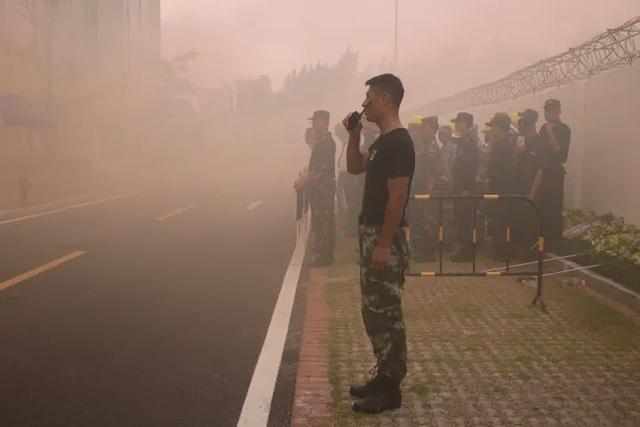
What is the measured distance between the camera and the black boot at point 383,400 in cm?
377

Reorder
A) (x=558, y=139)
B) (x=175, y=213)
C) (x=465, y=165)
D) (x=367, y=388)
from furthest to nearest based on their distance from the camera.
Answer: (x=175, y=213), (x=465, y=165), (x=558, y=139), (x=367, y=388)

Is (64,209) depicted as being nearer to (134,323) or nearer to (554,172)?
(134,323)

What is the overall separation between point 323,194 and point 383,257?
5487 mm

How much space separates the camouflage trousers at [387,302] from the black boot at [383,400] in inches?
2.0

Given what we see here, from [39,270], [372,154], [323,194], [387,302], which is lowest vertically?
[39,270]

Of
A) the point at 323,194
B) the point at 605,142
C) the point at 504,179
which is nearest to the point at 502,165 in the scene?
the point at 504,179

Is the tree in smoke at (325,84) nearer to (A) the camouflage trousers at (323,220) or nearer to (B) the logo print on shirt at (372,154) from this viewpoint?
(A) the camouflage trousers at (323,220)

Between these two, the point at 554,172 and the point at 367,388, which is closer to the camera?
the point at 367,388

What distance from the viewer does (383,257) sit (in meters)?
3.70

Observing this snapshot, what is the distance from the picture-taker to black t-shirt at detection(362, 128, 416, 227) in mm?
3664

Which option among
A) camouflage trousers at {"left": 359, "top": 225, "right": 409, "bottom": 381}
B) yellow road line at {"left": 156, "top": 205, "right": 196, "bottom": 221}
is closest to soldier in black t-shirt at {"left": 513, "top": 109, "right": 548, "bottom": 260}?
camouflage trousers at {"left": 359, "top": 225, "right": 409, "bottom": 381}

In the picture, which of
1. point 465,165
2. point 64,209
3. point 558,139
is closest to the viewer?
point 558,139

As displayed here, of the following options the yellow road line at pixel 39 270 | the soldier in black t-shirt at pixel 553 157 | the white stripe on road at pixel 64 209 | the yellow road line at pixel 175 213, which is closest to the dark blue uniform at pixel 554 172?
the soldier in black t-shirt at pixel 553 157

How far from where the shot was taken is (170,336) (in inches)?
212
